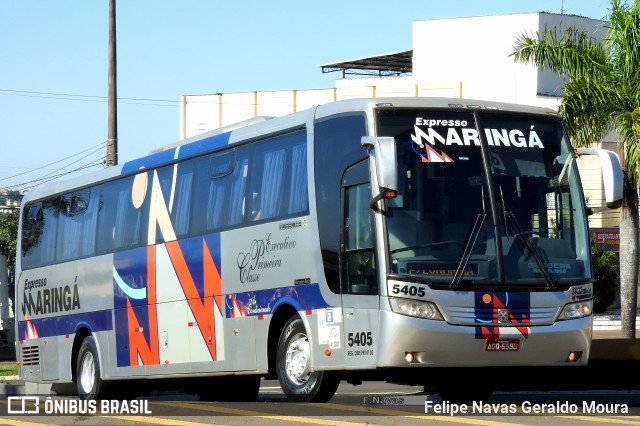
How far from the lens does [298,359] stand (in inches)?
584

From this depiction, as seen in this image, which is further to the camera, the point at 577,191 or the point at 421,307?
the point at 577,191

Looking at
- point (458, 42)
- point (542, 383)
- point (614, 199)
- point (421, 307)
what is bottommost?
point (542, 383)

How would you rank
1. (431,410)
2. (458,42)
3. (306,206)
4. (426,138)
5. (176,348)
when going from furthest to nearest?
(458,42) < (176,348) < (306,206) < (426,138) < (431,410)

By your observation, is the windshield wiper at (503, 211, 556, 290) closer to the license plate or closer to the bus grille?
the license plate

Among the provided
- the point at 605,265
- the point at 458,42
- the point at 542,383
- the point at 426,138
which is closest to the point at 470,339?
the point at 426,138

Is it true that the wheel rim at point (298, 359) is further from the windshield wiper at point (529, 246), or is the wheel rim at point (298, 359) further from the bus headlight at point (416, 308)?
the windshield wiper at point (529, 246)

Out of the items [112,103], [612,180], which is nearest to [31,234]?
[112,103]

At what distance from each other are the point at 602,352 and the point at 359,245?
5.75 m

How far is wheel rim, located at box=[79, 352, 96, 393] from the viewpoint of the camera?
66.9 feet

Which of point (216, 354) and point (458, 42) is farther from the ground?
point (458, 42)

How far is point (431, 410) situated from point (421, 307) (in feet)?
3.41

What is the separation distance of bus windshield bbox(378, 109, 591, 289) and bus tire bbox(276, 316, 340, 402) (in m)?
1.87

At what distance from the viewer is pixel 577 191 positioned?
1438 cm

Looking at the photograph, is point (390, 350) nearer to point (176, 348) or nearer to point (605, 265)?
point (176, 348)
